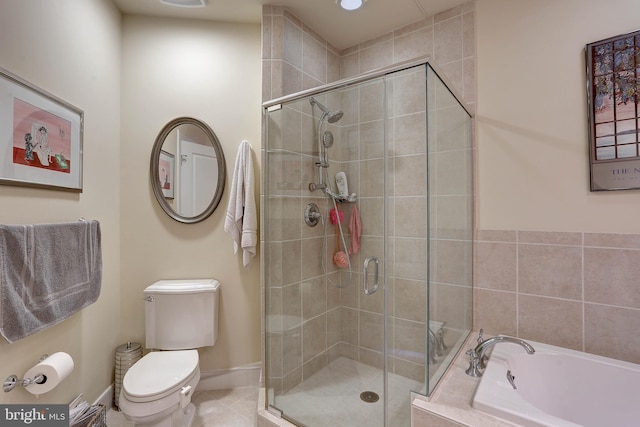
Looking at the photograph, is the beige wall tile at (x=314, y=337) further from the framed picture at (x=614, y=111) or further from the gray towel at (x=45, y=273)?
the framed picture at (x=614, y=111)

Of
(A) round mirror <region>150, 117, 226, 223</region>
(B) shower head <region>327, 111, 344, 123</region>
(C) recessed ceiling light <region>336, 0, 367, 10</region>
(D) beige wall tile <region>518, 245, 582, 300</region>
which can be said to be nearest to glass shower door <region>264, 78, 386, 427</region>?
(B) shower head <region>327, 111, 344, 123</region>

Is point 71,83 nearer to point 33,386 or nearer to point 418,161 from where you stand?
point 33,386

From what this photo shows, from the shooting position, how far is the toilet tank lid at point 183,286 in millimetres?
1927

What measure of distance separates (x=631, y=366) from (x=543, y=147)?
1.13 m

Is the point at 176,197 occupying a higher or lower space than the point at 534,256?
higher

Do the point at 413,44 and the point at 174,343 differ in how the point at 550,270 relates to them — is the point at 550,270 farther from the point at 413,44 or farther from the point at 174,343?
the point at 174,343

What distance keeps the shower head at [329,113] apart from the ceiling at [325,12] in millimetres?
787

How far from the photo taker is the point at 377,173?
148cm

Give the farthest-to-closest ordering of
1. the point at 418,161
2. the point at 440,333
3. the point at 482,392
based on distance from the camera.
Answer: the point at 440,333
the point at 418,161
the point at 482,392

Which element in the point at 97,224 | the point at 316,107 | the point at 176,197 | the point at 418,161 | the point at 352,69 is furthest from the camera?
the point at 352,69

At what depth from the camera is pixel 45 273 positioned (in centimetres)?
137

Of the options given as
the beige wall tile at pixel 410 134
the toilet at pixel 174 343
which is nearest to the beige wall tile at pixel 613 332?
the beige wall tile at pixel 410 134

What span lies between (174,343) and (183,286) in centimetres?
37

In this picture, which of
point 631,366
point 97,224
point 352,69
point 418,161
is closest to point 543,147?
point 418,161
